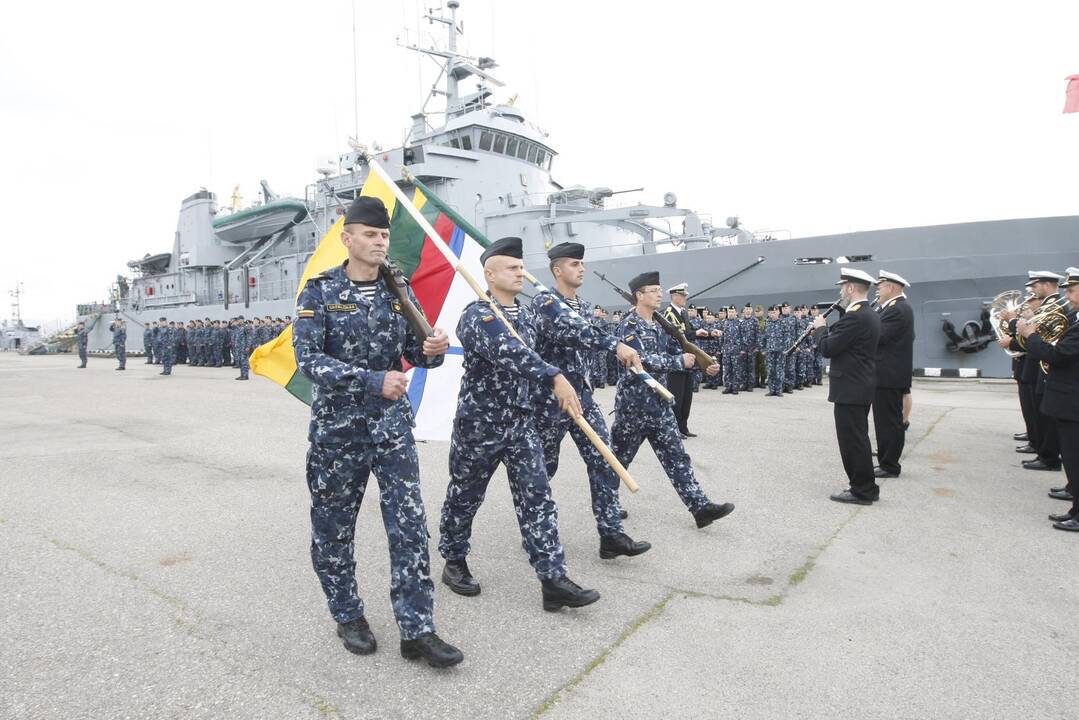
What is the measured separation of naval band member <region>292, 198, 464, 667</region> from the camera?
2.44m

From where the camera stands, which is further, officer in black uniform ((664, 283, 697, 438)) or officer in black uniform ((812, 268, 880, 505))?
officer in black uniform ((664, 283, 697, 438))

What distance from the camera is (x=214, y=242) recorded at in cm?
2897

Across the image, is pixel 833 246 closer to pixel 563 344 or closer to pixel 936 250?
pixel 936 250

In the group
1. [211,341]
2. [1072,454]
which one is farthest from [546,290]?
[211,341]

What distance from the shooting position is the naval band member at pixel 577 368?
340cm

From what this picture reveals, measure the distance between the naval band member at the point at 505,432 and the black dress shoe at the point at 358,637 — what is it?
2.03 feet

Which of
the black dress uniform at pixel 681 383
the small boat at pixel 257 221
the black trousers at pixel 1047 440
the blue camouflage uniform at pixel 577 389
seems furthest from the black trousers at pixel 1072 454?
the small boat at pixel 257 221

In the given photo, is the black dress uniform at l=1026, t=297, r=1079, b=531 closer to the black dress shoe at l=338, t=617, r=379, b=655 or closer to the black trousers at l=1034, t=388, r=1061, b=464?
the black trousers at l=1034, t=388, r=1061, b=464

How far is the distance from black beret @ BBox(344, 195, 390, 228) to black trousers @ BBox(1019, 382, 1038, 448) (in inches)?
245

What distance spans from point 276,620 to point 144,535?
1694 millimetres

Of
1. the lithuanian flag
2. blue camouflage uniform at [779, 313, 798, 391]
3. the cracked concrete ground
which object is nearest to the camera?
the cracked concrete ground

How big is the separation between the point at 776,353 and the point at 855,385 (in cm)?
746

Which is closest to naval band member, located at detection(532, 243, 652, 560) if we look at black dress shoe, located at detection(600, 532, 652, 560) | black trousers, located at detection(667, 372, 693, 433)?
black dress shoe, located at detection(600, 532, 652, 560)

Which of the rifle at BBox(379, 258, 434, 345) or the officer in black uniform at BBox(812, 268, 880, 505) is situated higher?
the rifle at BBox(379, 258, 434, 345)
